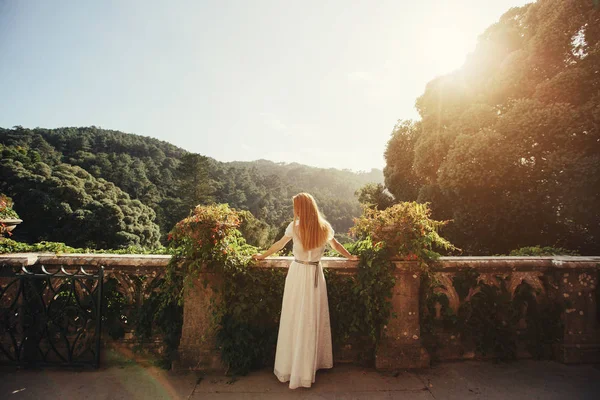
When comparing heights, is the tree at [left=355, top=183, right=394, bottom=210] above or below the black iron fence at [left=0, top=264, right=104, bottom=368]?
above

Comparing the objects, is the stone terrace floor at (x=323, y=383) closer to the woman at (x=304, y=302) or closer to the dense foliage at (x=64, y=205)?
the woman at (x=304, y=302)

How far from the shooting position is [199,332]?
10.5 ft

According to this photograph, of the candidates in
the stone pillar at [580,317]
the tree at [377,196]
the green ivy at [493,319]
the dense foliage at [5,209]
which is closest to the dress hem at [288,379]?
the green ivy at [493,319]

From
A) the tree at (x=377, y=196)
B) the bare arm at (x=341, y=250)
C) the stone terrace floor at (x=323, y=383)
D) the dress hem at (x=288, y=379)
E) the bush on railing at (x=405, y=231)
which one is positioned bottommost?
the stone terrace floor at (x=323, y=383)

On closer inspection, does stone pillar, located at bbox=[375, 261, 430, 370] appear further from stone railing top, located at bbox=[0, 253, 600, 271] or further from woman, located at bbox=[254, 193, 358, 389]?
woman, located at bbox=[254, 193, 358, 389]

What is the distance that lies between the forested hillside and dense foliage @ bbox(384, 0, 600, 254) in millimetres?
19081

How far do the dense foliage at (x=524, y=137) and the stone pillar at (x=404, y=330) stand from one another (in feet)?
25.2

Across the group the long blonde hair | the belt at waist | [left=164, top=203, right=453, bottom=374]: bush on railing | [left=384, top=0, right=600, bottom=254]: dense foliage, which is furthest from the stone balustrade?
[left=384, top=0, right=600, bottom=254]: dense foliage

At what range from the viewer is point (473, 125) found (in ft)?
33.8

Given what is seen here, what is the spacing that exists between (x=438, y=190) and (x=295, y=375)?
10.3 m

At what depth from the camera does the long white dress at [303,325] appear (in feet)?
9.56

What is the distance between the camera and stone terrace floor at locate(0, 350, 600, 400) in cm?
278

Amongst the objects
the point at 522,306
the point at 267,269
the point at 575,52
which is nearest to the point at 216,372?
the point at 267,269

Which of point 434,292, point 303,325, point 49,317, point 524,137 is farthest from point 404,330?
point 524,137
